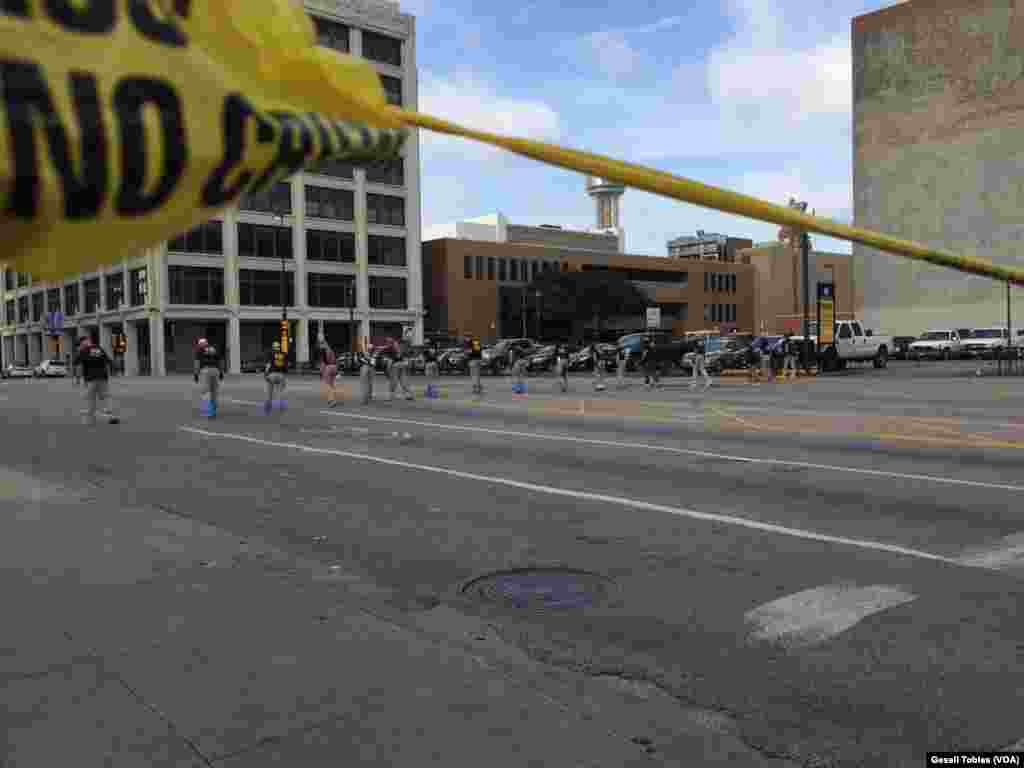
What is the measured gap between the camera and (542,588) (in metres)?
5.75

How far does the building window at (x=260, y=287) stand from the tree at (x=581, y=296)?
27.1 metres

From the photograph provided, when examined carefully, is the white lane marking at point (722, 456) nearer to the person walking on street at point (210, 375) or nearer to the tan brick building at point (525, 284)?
the person walking on street at point (210, 375)

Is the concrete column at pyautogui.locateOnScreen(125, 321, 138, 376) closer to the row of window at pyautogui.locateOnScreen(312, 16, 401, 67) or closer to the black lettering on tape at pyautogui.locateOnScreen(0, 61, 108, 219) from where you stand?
the row of window at pyautogui.locateOnScreen(312, 16, 401, 67)

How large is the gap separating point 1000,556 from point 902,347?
53.2m

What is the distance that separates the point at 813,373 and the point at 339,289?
46.5 metres

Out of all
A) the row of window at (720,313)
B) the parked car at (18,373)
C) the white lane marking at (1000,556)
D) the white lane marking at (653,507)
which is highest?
the row of window at (720,313)

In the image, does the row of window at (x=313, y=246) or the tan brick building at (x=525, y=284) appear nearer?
the row of window at (x=313, y=246)

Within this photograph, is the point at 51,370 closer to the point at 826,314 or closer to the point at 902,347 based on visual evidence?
the point at 826,314

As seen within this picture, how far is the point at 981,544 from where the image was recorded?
6508 mm

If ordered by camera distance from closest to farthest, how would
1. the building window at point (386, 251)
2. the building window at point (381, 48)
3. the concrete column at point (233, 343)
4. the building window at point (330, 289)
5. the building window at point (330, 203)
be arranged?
the concrete column at point (233, 343) < the building window at point (381, 48) < the building window at point (330, 203) < the building window at point (330, 289) < the building window at point (386, 251)

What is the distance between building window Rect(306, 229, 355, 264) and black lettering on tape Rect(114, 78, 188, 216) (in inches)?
2875

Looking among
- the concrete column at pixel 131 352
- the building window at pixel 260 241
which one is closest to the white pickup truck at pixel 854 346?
the building window at pixel 260 241

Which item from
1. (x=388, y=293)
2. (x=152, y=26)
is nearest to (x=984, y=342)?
(x=388, y=293)

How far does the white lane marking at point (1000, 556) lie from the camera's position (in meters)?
5.95
